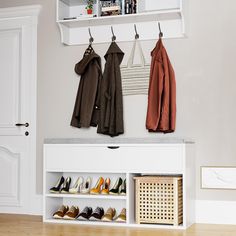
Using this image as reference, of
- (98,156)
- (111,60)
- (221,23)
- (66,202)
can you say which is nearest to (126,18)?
(111,60)

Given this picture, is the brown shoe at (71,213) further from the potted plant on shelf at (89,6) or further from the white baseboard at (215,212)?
the potted plant on shelf at (89,6)

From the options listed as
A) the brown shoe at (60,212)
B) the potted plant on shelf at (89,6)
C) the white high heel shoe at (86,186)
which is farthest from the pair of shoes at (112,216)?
the potted plant on shelf at (89,6)

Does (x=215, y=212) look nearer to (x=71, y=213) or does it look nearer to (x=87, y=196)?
(x=87, y=196)

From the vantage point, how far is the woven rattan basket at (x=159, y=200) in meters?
4.54

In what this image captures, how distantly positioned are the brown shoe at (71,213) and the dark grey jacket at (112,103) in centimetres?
76

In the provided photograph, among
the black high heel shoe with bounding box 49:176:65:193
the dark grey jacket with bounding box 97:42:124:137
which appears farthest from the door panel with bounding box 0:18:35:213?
the dark grey jacket with bounding box 97:42:124:137

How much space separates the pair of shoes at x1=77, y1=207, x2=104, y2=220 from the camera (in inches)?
188

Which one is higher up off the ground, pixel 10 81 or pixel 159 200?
pixel 10 81

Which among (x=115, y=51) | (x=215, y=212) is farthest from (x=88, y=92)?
(x=215, y=212)

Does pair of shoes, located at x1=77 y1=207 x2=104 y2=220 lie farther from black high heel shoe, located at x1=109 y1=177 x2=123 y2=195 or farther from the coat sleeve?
the coat sleeve

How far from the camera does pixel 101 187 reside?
492 cm

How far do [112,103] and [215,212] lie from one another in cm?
135

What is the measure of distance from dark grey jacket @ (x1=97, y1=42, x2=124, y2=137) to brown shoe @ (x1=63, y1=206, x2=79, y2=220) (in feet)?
2.48

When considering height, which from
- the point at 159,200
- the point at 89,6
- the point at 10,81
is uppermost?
the point at 89,6
